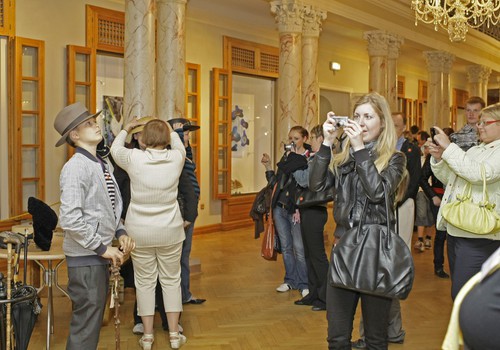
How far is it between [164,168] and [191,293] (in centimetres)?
233

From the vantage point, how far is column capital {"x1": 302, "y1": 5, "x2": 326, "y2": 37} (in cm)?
1044

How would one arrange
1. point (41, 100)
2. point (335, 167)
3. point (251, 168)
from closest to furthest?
point (335, 167) → point (41, 100) → point (251, 168)

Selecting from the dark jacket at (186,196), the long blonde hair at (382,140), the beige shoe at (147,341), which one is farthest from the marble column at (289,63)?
the long blonde hair at (382,140)

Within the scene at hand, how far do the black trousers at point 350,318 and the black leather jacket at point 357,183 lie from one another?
1.13ft

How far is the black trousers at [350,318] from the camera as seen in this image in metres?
3.08

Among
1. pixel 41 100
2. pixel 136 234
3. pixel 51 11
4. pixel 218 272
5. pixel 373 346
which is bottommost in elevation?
pixel 218 272

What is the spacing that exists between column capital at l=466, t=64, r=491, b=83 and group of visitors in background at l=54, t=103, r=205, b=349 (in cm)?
1517

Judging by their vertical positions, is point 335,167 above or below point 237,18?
below

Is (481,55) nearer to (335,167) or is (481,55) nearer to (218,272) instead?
(218,272)

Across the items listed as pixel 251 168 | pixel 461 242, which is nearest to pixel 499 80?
pixel 251 168

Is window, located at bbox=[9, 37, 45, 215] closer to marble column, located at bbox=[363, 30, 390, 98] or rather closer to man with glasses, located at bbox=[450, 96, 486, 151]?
man with glasses, located at bbox=[450, 96, 486, 151]

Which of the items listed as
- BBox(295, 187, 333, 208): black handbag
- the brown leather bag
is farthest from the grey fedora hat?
the brown leather bag

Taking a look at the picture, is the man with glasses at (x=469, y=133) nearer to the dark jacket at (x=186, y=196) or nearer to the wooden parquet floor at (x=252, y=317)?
the wooden parquet floor at (x=252, y=317)

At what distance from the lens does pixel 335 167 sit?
3344mm
